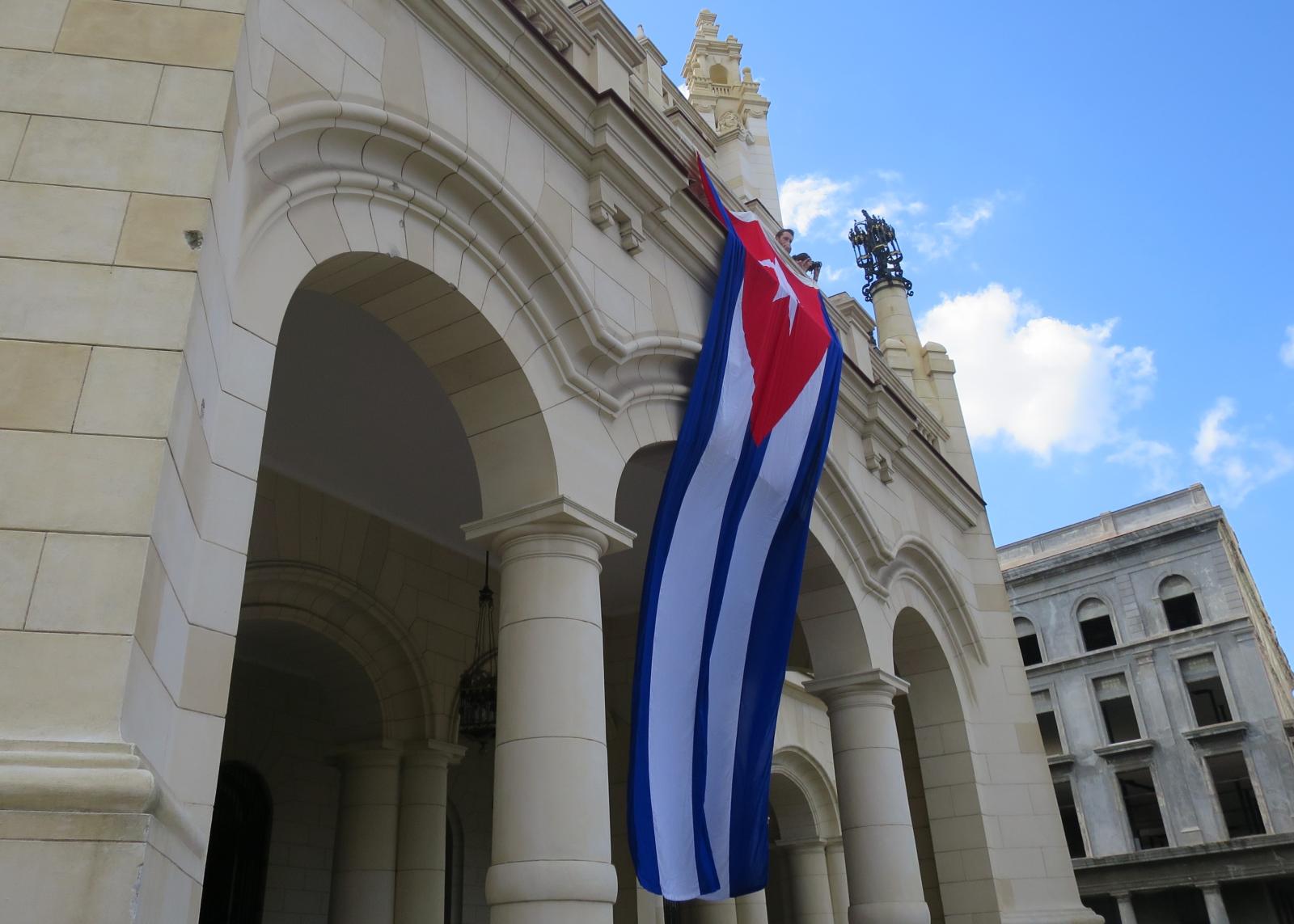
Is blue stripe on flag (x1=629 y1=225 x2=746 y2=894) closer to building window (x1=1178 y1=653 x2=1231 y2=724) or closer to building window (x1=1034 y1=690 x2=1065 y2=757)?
building window (x1=1178 y1=653 x2=1231 y2=724)

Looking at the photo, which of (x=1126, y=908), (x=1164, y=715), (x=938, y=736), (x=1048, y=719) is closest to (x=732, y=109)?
(x=938, y=736)

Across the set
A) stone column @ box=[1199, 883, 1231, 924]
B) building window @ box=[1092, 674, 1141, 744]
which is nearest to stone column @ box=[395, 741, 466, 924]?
stone column @ box=[1199, 883, 1231, 924]

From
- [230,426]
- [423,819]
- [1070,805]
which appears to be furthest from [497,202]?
[1070,805]

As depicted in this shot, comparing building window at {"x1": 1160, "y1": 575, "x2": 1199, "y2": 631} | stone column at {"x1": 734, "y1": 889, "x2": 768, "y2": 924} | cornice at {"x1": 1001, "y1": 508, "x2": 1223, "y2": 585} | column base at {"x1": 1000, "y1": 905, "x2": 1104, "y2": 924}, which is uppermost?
cornice at {"x1": 1001, "y1": 508, "x2": 1223, "y2": 585}

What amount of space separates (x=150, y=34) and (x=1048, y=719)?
38.1m

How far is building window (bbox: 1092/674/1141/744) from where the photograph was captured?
35031mm

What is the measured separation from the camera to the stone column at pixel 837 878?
19656mm

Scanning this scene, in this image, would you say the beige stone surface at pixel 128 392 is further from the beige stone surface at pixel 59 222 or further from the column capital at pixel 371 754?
the column capital at pixel 371 754

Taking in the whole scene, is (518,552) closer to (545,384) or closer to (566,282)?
(545,384)

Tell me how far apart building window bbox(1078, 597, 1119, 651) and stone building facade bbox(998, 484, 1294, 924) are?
0.18 ft

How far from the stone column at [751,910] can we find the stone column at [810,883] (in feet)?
11.1

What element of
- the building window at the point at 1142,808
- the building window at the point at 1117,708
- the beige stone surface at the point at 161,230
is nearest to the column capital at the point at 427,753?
the beige stone surface at the point at 161,230

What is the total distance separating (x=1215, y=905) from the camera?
100ft

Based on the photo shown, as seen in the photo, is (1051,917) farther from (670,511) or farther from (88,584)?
(88,584)
